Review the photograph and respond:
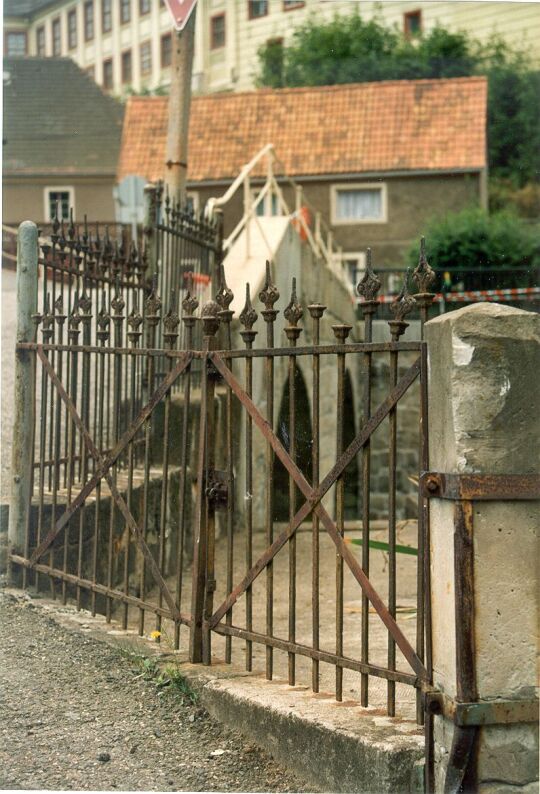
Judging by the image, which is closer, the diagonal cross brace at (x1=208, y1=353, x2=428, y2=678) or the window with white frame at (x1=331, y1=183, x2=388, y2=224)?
the diagonal cross brace at (x1=208, y1=353, x2=428, y2=678)

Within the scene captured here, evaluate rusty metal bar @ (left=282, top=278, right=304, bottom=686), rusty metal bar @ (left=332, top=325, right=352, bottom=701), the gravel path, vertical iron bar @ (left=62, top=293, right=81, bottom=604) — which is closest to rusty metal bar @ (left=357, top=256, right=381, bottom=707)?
rusty metal bar @ (left=332, top=325, right=352, bottom=701)

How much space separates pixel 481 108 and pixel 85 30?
2033cm

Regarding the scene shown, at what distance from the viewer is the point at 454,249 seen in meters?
24.6

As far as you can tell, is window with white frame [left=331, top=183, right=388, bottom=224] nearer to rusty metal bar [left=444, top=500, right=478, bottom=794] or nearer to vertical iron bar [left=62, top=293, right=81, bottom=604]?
vertical iron bar [left=62, top=293, right=81, bottom=604]

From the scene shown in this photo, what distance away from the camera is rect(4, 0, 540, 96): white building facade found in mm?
7312

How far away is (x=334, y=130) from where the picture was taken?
94.2ft

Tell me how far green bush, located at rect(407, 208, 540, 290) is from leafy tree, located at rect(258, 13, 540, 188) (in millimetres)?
3197

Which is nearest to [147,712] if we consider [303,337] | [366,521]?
[366,521]

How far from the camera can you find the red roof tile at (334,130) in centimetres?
2817

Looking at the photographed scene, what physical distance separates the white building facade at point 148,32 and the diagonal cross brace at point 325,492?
2833 mm

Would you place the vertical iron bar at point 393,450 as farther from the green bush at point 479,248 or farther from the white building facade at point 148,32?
the green bush at point 479,248

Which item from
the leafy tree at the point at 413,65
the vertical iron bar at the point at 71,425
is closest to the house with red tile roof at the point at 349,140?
the leafy tree at the point at 413,65

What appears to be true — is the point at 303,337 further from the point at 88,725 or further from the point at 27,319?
the point at 88,725

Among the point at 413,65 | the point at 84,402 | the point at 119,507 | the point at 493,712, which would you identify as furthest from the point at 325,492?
the point at 413,65
